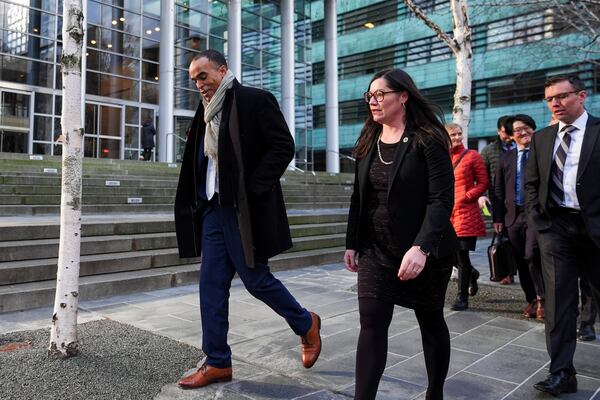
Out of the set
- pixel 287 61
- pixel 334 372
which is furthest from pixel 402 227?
pixel 287 61

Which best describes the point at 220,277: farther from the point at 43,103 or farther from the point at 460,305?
the point at 43,103

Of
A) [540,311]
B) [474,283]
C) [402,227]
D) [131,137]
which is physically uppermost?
[131,137]

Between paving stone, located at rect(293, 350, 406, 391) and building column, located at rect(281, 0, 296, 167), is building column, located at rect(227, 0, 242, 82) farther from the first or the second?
paving stone, located at rect(293, 350, 406, 391)

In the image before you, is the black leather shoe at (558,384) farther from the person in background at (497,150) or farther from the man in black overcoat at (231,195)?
the person in background at (497,150)

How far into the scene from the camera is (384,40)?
3619cm

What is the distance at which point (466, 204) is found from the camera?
18.7ft

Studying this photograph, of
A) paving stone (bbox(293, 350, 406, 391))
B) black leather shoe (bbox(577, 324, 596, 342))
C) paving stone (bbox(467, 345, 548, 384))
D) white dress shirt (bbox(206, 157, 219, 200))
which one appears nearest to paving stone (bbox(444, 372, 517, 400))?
paving stone (bbox(467, 345, 548, 384))

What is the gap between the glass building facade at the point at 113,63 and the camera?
802 inches

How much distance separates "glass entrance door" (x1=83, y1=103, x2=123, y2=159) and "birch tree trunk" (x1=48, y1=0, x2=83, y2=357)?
20.1 meters

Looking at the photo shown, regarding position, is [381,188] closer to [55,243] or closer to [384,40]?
[55,243]

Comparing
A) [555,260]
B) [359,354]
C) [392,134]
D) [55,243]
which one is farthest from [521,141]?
[55,243]

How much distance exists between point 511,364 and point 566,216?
3.92 feet

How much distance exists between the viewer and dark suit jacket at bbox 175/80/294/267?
10.6 feet

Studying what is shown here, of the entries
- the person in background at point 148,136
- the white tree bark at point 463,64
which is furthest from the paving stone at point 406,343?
the person in background at point 148,136
